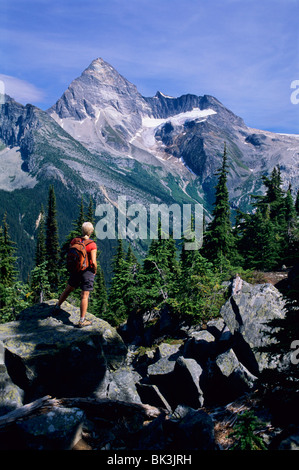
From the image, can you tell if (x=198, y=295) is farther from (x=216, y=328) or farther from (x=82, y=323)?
(x=82, y=323)

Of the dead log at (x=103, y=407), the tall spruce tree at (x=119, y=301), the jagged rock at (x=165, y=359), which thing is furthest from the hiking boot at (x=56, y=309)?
the tall spruce tree at (x=119, y=301)

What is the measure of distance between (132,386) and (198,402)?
197 centimetres

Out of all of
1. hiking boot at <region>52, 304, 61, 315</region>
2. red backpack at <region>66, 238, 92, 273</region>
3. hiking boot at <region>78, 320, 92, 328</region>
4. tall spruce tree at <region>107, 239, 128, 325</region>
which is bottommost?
tall spruce tree at <region>107, 239, 128, 325</region>

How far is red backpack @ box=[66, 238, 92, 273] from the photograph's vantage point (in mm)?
8031

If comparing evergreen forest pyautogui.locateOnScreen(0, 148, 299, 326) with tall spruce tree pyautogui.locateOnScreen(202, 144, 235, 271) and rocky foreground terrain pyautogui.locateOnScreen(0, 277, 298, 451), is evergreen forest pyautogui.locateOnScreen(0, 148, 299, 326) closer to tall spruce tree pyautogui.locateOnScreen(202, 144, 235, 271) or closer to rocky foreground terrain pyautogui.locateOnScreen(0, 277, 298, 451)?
tall spruce tree pyautogui.locateOnScreen(202, 144, 235, 271)

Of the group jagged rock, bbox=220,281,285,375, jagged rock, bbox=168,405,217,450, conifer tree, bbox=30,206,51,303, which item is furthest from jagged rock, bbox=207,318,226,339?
conifer tree, bbox=30,206,51,303

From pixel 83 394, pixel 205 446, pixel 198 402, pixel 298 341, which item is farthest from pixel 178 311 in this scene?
pixel 205 446

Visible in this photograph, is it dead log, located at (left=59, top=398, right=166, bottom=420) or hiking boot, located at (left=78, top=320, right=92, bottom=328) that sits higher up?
hiking boot, located at (left=78, top=320, right=92, bottom=328)

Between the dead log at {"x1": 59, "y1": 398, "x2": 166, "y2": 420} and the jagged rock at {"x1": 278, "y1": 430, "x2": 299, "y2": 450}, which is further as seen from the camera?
the dead log at {"x1": 59, "y1": 398, "x2": 166, "y2": 420}

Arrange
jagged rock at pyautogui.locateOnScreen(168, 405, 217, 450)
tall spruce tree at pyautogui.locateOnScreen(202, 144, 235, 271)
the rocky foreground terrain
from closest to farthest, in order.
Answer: jagged rock at pyautogui.locateOnScreen(168, 405, 217, 450), the rocky foreground terrain, tall spruce tree at pyautogui.locateOnScreen(202, 144, 235, 271)

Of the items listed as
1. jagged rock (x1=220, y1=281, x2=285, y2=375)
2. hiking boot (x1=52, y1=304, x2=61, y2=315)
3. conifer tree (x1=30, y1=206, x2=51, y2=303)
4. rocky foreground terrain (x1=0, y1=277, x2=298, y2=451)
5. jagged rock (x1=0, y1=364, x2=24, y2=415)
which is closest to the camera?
rocky foreground terrain (x1=0, y1=277, x2=298, y2=451)

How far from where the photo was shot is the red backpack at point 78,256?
803 cm

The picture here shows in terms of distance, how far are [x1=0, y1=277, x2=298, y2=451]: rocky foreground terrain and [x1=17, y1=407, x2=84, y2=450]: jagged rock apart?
16 millimetres
